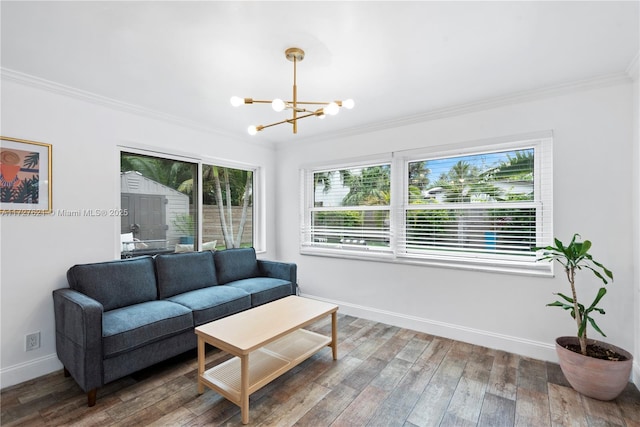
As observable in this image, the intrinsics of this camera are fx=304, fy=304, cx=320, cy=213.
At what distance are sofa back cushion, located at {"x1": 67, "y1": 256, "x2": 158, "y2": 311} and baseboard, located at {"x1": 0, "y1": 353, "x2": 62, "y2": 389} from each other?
61cm

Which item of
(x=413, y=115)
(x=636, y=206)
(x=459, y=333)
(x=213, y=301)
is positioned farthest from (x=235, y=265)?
(x=636, y=206)

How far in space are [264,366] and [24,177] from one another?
239 centimetres

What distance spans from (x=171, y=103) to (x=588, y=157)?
12.4 feet

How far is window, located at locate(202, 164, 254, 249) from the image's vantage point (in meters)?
3.90

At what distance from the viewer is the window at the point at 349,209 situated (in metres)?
3.77

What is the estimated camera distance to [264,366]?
227cm

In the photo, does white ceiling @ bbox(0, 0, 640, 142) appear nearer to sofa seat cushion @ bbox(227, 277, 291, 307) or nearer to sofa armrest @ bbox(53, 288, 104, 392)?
sofa armrest @ bbox(53, 288, 104, 392)

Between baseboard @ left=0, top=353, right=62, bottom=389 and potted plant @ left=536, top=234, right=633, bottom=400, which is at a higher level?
potted plant @ left=536, top=234, right=633, bottom=400

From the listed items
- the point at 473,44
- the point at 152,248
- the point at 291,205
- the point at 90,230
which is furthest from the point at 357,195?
the point at 90,230

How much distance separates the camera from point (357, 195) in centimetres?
398

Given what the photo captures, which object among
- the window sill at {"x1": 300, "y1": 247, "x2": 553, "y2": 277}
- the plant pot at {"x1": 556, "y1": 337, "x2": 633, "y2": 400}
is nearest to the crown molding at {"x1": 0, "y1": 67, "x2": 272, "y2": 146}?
the window sill at {"x1": 300, "y1": 247, "x2": 553, "y2": 277}

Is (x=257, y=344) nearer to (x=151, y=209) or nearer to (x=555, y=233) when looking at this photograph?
(x=151, y=209)

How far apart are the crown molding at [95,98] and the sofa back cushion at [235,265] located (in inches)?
60.7

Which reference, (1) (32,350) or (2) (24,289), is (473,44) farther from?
(1) (32,350)
